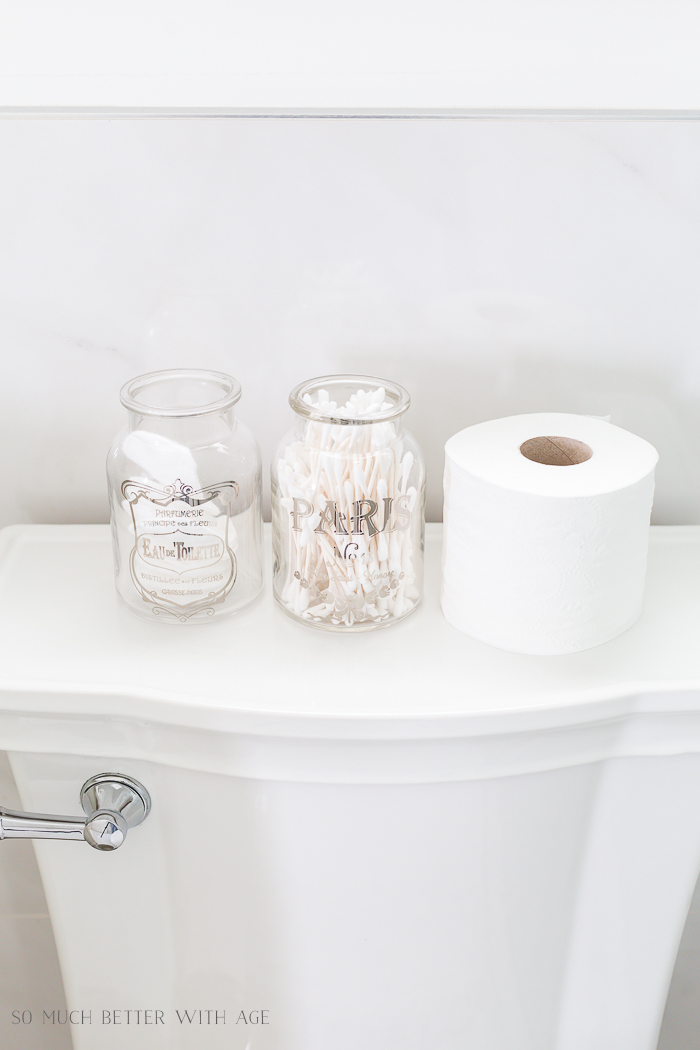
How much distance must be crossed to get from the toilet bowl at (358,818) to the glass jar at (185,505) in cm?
2

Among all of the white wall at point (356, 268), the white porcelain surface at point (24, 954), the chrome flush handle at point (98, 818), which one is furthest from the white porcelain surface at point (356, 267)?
the white porcelain surface at point (24, 954)

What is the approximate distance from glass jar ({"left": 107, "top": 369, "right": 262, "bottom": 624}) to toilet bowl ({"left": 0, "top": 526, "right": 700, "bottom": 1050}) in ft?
0.07

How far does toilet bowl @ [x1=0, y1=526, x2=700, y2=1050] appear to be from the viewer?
455 millimetres

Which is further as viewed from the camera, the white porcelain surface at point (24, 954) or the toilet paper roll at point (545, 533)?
the white porcelain surface at point (24, 954)

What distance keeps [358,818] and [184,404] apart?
0.27 metres

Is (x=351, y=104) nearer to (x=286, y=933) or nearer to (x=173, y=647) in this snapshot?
(x=173, y=647)

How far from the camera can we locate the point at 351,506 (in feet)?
1.48

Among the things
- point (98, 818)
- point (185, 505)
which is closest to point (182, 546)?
point (185, 505)

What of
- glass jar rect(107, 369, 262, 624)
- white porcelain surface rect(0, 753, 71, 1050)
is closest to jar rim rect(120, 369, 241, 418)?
glass jar rect(107, 369, 262, 624)

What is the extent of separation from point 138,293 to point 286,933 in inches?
15.7

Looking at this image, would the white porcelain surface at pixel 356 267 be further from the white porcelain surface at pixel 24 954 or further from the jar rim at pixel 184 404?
the white porcelain surface at pixel 24 954

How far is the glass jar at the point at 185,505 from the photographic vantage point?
0.47 meters

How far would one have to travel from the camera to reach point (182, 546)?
0.47m

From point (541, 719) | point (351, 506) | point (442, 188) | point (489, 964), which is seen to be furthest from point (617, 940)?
point (442, 188)
